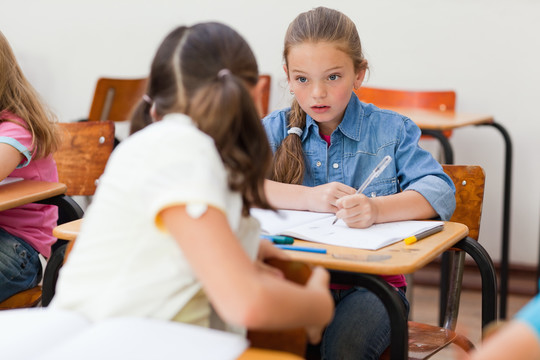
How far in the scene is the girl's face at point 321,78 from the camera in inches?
71.2

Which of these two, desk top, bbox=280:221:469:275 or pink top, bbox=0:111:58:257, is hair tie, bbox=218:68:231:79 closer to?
desk top, bbox=280:221:469:275

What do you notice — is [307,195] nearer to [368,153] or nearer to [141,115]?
[368,153]

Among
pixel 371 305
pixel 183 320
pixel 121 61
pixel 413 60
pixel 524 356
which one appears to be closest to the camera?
pixel 524 356

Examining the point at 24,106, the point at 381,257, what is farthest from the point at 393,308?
the point at 24,106

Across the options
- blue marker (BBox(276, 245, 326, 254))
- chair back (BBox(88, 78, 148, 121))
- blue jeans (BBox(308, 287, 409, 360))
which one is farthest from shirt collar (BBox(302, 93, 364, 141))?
chair back (BBox(88, 78, 148, 121))

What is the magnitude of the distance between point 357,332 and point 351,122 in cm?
58

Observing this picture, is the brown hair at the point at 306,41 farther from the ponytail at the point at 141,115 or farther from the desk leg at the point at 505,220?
the desk leg at the point at 505,220

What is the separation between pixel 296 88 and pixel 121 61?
8.09 feet

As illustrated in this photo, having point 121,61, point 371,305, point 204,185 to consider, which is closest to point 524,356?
point 204,185

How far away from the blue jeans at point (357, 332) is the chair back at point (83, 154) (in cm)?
99

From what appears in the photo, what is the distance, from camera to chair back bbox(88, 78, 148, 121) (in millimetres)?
3566

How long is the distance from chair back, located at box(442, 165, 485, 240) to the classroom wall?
159 cm

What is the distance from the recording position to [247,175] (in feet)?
3.56

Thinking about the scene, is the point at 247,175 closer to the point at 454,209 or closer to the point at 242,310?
the point at 242,310
